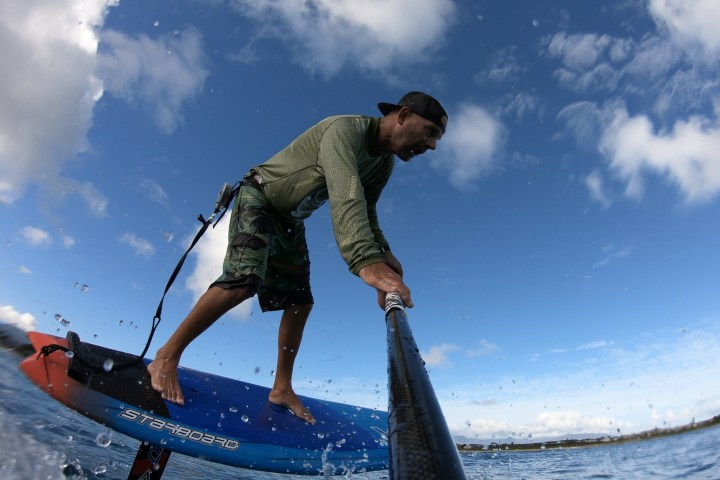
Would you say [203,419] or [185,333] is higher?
[185,333]

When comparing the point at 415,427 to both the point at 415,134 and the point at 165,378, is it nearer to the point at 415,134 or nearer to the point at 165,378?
the point at 415,134

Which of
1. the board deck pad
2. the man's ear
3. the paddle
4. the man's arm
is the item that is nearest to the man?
the man's ear

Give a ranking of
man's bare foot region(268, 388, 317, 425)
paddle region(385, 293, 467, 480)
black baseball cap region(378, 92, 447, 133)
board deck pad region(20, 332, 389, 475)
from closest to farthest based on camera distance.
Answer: paddle region(385, 293, 467, 480)
black baseball cap region(378, 92, 447, 133)
board deck pad region(20, 332, 389, 475)
man's bare foot region(268, 388, 317, 425)

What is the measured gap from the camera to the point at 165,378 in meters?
3.42

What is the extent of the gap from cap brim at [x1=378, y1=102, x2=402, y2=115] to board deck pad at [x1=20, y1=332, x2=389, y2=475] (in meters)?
2.95

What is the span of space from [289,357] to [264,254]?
139 cm

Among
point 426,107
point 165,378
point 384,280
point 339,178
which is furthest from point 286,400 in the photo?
point 426,107

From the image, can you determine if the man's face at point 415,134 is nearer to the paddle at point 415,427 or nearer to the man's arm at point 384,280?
the man's arm at point 384,280

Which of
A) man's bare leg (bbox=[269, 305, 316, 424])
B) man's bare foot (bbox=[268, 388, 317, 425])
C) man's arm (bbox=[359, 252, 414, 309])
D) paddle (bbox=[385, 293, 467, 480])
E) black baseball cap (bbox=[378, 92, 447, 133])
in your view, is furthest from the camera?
man's bare foot (bbox=[268, 388, 317, 425])

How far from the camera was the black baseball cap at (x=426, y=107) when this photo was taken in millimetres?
2932

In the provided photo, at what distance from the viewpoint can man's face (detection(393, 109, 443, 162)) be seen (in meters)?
2.98

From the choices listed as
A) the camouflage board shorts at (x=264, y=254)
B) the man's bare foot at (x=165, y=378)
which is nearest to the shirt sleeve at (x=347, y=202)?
the camouflage board shorts at (x=264, y=254)

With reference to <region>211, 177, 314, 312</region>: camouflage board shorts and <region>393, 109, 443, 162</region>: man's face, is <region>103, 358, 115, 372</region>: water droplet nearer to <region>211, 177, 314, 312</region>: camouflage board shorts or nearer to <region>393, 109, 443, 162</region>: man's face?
<region>211, 177, 314, 312</region>: camouflage board shorts

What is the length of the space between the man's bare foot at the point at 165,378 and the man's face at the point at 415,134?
8.64ft
